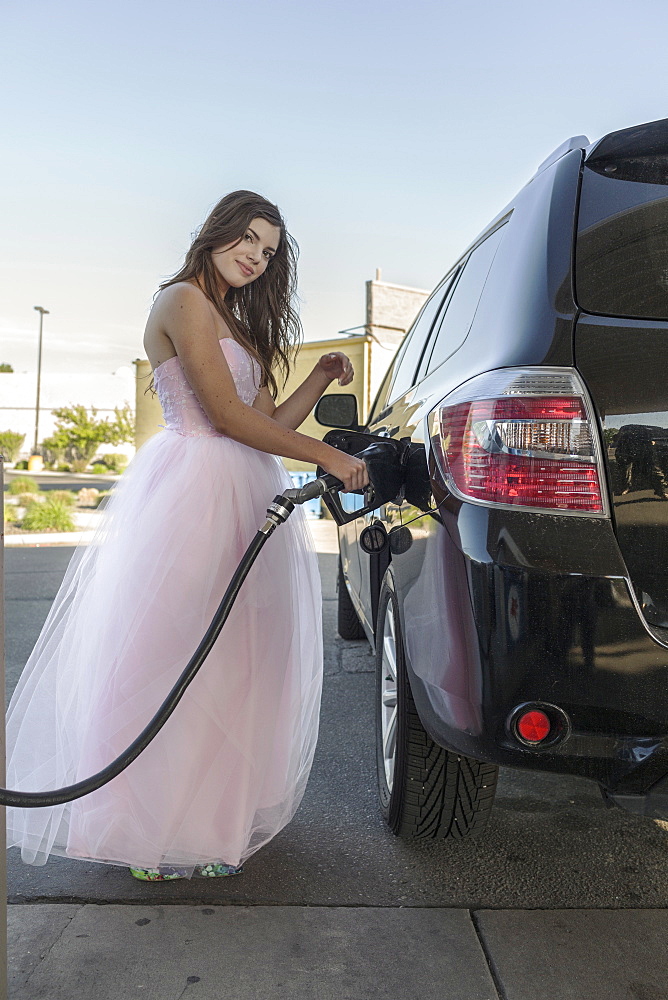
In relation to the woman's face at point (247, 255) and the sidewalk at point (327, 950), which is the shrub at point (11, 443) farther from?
the sidewalk at point (327, 950)

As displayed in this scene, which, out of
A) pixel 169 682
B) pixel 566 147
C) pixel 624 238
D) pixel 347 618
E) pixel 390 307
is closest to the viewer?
pixel 624 238

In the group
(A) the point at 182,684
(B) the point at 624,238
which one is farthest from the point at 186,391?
(B) the point at 624,238

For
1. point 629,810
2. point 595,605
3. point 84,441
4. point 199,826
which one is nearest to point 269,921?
point 199,826

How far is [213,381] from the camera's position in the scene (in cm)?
240

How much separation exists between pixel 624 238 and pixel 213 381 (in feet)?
3.59

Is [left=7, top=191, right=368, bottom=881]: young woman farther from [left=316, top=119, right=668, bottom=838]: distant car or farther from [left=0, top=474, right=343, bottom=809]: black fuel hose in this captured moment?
[left=316, top=119, right=668, bottom=838]: distant car

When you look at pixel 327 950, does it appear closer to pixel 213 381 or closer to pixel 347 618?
pixel 213 381

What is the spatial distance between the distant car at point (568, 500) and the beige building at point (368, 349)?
16.6 meters

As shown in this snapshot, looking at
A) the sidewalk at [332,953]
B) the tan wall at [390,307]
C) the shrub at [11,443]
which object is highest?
the tan wall at [390,307]

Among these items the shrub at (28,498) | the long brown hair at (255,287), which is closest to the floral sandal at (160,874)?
the long brown hair at (255,287)

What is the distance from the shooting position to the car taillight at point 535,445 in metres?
1.75

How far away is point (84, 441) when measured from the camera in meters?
44.2

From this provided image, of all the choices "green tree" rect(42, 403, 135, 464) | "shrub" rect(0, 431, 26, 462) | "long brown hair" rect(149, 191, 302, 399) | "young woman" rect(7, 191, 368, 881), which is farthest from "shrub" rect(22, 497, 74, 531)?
"shrub" rect(0, 431, 26, 462)

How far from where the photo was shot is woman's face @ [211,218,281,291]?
259 cm
